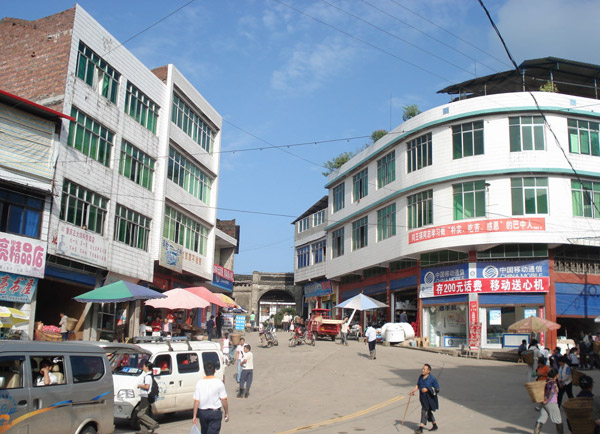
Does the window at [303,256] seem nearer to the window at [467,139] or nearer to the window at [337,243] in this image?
the window at [337,243]

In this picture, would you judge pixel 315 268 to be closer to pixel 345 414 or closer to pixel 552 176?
pixel 552 176

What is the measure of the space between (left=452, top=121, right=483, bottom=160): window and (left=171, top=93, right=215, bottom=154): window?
15.2m

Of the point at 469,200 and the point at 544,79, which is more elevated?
the point at 544,79

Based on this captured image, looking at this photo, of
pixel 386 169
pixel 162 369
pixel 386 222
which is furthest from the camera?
pixel 386 169

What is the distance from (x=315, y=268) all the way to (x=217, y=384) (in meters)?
45.7

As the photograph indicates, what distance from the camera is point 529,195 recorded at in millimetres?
33094

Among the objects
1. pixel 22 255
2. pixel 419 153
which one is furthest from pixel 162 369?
pixel 419 153

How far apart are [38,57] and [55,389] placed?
65.9ft

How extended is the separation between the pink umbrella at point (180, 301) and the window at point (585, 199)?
21.1 metres

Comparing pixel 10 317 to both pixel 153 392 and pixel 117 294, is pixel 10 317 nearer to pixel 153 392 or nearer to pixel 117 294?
pixel 117 294

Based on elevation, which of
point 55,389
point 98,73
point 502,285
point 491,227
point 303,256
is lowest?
point 55,389

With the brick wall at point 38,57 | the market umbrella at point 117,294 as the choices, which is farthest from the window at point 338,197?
the market umbrella at point 117,294

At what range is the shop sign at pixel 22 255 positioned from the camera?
21.2m

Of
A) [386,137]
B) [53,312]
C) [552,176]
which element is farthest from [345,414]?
[386,137]
